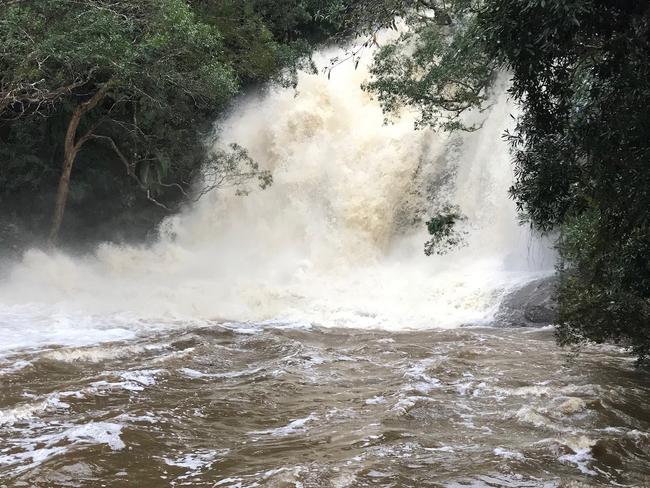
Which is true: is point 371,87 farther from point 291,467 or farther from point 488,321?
point 291,467

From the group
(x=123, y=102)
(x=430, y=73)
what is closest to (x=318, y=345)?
(x=430, y=73)

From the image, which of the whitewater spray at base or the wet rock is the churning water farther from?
the wet rock

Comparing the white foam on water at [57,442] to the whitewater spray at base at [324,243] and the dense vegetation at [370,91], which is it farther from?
the whitewater spray at base at [324,243]

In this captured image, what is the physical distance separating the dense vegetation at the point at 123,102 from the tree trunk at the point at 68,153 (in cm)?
3

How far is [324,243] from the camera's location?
1816 centimetres

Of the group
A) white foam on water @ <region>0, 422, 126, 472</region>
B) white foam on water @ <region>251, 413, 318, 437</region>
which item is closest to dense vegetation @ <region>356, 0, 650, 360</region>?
white foam on water @ <region>251, 413, 318, 437</region>

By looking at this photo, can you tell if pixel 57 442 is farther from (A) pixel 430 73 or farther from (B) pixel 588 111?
(A) pixel 430 73

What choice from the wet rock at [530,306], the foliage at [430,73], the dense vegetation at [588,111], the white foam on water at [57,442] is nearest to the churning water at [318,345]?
the white foam on water at [57,442]

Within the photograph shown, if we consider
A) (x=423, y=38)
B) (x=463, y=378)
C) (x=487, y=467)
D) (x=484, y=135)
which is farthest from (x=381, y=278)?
(x=487, y=467)

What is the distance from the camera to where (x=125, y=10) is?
12562 millimetres

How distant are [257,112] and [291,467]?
49.8 feet

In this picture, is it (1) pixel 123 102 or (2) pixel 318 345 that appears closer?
(2) pixel 318 345

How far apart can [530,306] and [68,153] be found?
10390 millimetres

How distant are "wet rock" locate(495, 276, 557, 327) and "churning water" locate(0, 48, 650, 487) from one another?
1.16ft
